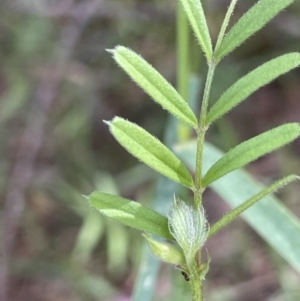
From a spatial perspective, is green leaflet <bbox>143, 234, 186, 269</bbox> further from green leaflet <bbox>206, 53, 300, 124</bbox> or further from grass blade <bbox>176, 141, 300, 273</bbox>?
grass blade <bbox>176, 141, 300, 273</bbox>

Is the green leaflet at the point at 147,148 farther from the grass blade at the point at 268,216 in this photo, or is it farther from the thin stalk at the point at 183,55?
the thin stalk at the point at 183,55

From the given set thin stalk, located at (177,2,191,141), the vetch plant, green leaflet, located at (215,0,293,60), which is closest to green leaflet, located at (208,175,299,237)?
the vetch plant

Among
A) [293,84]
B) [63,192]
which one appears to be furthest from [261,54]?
[63,192]

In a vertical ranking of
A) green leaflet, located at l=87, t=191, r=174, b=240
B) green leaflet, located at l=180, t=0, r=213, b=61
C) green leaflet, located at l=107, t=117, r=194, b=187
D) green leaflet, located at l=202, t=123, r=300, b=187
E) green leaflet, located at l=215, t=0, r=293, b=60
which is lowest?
green leaflet, located at l=87, t=191, r=174, b=240

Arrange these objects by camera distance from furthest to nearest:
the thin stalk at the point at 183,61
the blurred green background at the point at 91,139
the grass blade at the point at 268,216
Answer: the blurred green background at the point at 91,139, the thin stalk at the point at 183,61, the grass blade at the point at 268,216

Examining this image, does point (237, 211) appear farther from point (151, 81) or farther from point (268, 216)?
point (268, 216)

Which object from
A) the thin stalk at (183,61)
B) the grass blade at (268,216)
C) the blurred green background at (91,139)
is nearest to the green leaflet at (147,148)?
the grass blade at (268,216)

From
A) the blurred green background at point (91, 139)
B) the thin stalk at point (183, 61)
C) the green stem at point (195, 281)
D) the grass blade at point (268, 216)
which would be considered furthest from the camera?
the blurred green background at point (91, 139)
